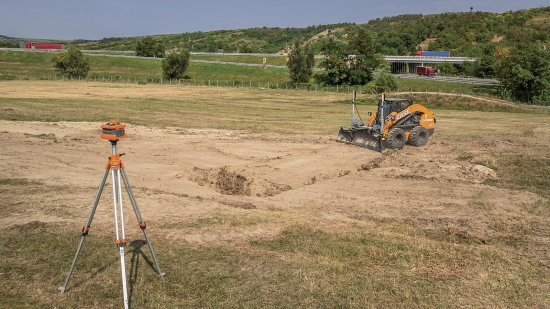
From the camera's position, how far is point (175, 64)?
81688 millimetres

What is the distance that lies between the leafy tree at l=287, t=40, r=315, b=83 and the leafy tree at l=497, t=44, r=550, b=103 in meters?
29.9

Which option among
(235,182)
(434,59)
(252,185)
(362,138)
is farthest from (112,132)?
(434,59)

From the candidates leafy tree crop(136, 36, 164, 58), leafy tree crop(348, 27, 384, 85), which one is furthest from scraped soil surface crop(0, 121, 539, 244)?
leafy tree crop(136, 36, 164, 58)

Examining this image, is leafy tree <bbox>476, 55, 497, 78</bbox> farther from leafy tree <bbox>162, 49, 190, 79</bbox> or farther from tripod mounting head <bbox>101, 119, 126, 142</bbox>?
tripod mounting head <bbox>101, 119, 126, 142</bbox>

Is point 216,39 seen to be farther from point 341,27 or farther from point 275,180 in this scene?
point 275,180

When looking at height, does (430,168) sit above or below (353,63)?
below

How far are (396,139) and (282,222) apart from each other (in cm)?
1163

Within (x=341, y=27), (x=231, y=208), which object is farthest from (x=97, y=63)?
(x=231, y=208)

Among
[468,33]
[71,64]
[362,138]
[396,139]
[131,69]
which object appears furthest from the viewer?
[468,33]

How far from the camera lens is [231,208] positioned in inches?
528

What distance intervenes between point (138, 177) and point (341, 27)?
17476 centimetres

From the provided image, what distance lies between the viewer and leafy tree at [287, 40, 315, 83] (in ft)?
255

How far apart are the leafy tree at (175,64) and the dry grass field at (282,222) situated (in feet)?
191

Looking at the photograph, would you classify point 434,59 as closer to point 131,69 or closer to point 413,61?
point 413,61
